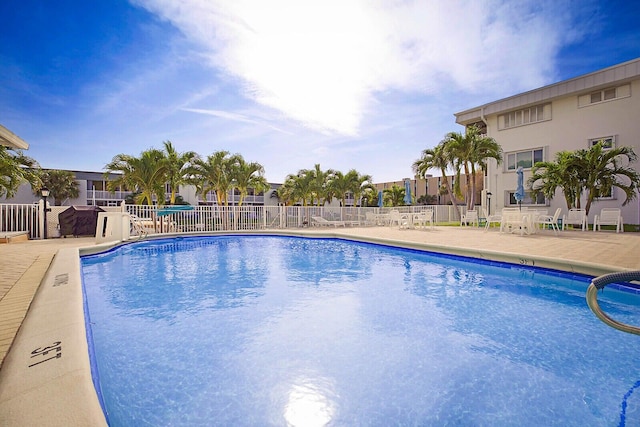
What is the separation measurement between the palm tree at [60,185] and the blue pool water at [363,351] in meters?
29.7

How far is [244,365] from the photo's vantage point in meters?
2.86

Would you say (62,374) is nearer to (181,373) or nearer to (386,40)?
(181,373)

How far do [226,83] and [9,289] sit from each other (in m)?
10.3

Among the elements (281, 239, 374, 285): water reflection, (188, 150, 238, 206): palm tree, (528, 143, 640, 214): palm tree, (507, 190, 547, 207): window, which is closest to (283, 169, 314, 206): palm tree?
(188, 150, 238, 206): palm tree

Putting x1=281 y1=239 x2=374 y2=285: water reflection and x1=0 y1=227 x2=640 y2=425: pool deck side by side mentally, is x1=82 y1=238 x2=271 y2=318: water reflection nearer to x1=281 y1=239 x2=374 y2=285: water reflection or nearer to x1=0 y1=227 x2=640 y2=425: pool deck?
x1=281 y1=239 x2=374 y2=285: water reflection

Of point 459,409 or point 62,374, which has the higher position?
point 62,374

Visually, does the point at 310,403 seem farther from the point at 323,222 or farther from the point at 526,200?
the point at 526,200

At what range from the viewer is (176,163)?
19.2 meters

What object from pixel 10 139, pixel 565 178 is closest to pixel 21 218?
pixel 10 139

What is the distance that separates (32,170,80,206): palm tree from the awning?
23.5m

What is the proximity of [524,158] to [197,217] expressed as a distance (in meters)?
18.9

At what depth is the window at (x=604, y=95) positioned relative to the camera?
15.3m

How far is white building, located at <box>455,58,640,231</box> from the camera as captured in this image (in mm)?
15109

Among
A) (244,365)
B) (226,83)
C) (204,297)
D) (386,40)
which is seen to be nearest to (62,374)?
(244,365)
